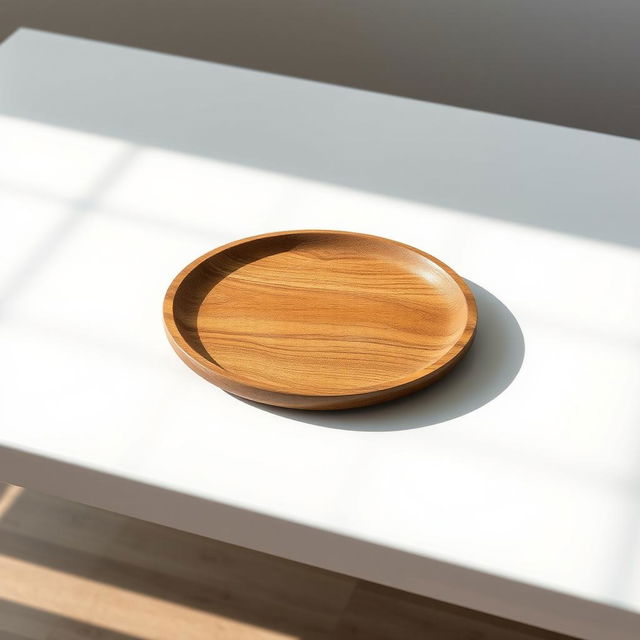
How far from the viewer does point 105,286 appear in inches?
55.4

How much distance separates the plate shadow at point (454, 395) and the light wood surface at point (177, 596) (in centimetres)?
70

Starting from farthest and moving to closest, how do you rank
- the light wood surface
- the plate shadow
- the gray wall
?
the gray wall < the light wood surface < the plate shadow

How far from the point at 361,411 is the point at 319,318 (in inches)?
7.1

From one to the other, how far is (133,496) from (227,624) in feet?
2.54

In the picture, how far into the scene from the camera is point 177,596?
73.0 inches

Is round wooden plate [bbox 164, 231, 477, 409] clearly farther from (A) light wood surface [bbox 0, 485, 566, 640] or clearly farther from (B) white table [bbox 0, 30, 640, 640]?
(A) light wood surface [bbox 0, 485, 566, 640]

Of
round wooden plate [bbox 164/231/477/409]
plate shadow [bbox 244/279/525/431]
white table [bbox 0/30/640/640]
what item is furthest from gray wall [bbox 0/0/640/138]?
plate shadow [bbox 244/279/525/431]

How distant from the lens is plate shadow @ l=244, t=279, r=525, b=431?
1.19m

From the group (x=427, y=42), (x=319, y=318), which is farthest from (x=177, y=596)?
(x=427, y=42)

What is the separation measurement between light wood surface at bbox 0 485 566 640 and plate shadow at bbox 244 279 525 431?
703mm

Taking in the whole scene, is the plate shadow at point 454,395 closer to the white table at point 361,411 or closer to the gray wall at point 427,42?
the white table at point 361,411

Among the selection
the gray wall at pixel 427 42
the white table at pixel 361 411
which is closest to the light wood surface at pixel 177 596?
the white table at pixel 361 411

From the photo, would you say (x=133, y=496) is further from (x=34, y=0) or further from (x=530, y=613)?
(x=34, y=0)

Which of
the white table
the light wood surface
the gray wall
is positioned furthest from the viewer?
the gray wall
